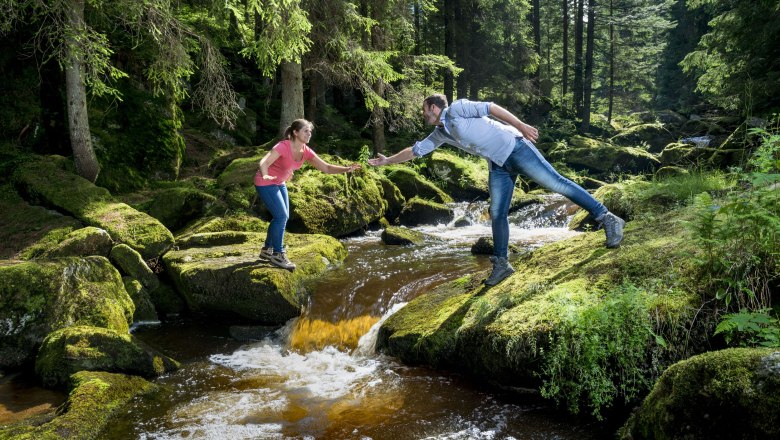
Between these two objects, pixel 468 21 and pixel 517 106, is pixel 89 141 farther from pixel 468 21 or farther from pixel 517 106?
pixel 517 106

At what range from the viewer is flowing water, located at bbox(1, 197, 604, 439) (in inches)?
165

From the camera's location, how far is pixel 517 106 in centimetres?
3519

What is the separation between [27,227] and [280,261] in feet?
14.7

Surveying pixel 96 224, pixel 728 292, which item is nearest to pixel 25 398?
pixel 96 224

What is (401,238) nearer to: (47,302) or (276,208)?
(276,208)

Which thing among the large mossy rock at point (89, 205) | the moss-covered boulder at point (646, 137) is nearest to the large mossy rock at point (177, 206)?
the large mossy rock at point (89, 205)

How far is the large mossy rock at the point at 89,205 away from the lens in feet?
27.3

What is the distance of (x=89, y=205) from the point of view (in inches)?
349

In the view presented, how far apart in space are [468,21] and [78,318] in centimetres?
2750

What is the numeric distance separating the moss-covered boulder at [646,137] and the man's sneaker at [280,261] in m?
28.5

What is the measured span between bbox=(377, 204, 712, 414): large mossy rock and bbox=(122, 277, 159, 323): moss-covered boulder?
3687 mm

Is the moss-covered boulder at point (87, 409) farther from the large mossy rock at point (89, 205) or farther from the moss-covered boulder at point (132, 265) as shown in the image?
the large mossy rock at point (89, 205)

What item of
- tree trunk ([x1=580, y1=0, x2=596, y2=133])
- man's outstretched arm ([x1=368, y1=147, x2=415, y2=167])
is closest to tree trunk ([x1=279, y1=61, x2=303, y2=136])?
man's outstretched arm ([x1=368, y1=147, x2=415, y2=167])

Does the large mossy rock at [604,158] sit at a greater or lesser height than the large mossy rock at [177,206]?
greater
